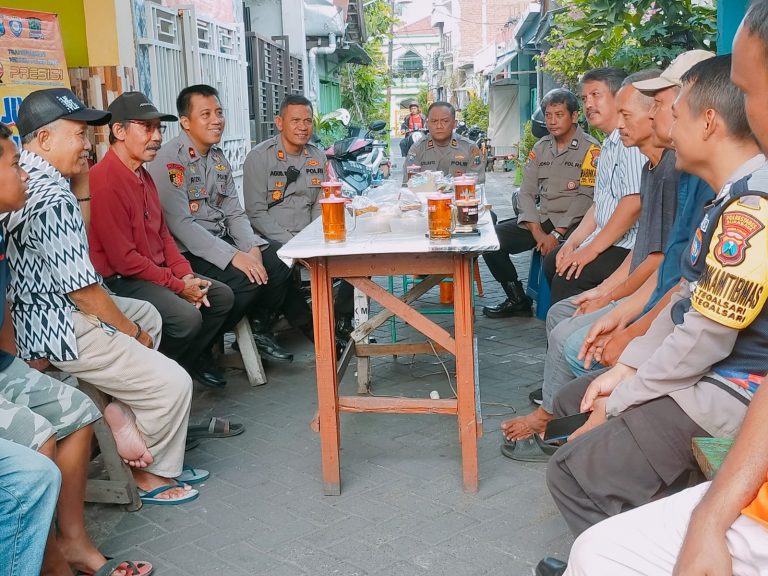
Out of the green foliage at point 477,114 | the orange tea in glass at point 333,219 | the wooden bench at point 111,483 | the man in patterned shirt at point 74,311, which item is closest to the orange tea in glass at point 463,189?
the orange tea in glass at point 333,219

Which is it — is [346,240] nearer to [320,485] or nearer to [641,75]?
[320,485]

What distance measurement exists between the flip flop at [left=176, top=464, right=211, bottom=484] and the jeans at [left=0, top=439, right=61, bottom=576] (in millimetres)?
1168

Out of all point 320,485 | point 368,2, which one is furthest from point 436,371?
point 368,2

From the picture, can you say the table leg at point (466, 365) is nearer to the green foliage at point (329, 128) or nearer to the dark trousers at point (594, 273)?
the dark trousers at point (594, 273)

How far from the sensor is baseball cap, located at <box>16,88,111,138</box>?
3.22m

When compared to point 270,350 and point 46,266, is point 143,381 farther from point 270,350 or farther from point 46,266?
point 270,350

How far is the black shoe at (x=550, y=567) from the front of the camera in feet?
8.55

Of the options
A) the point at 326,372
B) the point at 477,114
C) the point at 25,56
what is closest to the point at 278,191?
the point at 25,56

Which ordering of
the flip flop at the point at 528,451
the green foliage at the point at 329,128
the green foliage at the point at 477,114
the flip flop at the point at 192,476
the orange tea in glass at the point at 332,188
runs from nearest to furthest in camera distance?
the flip flop at the point at 192,476, the flip flop at the point at 528,451, the orange tea in glass at the point at 332,188, the green foliage at the point at 329,128, the green foliage at the point at 477,114

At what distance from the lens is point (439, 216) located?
10.8 feet

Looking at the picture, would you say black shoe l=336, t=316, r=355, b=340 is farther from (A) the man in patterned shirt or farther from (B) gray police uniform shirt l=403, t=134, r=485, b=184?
(A) the man in patterned shirt

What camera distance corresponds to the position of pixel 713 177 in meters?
2.27

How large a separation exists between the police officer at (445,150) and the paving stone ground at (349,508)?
9.29 feet

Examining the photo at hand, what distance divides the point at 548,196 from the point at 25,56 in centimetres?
352
